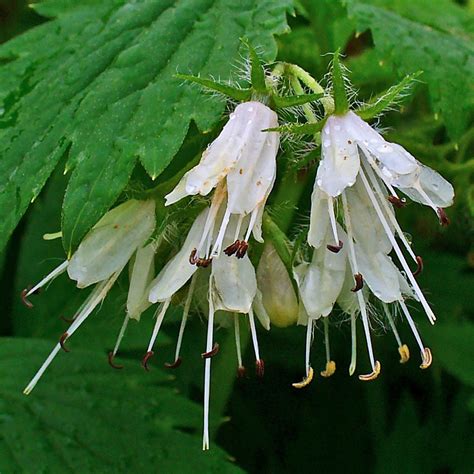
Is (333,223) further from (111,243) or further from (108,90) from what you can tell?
(108,90)

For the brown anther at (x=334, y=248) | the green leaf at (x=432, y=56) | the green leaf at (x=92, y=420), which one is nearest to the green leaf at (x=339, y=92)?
the brown anther at (x=334, y=248)

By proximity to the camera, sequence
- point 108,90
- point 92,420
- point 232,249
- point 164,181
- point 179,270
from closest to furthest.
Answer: point 232,249 → point 179,270 → point 108,90 → point 164,181 → point 92,420

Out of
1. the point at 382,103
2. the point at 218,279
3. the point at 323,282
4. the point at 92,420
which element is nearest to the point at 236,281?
the point at 218,279

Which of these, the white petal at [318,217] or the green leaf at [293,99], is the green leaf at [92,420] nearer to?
the white petal at [318,217]

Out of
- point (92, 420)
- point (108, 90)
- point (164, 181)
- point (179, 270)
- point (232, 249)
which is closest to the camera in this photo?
point (232, 249)

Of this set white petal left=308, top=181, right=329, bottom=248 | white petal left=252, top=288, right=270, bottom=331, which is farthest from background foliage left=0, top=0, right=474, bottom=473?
white petal left=252, top=288, right=270, bottom=331

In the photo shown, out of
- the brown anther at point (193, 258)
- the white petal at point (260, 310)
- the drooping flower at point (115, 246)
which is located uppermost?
the brown anther at point (193, 258)

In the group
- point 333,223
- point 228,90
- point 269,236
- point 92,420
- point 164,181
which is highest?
point 228,90

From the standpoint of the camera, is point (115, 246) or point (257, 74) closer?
point (257, 74)
